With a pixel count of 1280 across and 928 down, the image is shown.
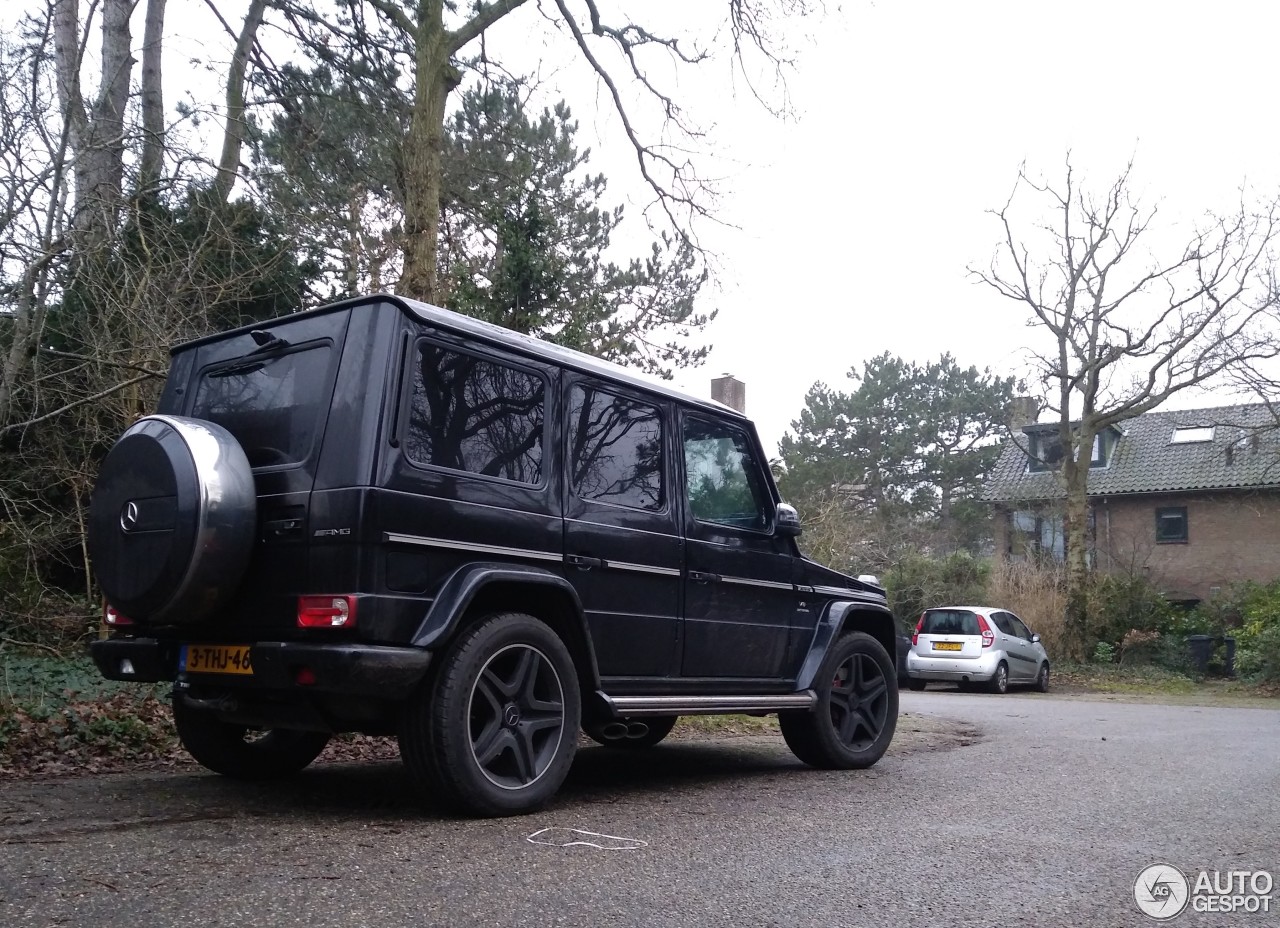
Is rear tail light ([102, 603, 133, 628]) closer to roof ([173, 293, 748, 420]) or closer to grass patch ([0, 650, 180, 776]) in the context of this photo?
grass patch ([0, 650, 180, 776])

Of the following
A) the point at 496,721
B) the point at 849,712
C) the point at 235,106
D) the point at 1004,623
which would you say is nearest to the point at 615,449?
the point at 496,721

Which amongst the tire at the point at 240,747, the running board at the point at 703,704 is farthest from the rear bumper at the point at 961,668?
the tire at the point at 240,747

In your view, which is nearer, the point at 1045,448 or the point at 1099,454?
the point at 1045,448

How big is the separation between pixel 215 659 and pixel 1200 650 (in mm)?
27803

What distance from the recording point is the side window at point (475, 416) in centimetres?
507

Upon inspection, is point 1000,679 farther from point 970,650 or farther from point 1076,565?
point 1076,565

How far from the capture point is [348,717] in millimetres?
4898

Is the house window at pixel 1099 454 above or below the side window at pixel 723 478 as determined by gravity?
above

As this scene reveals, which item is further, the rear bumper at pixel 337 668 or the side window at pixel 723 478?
the side window at pixel 723 478

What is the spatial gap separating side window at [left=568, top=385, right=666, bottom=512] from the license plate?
1761 mm

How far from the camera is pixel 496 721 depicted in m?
5.09

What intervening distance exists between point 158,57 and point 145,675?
1095 cm

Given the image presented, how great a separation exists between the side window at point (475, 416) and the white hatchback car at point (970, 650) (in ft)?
55.4

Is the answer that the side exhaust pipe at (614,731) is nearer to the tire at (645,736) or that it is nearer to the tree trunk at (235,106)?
the tire at (645,736)
